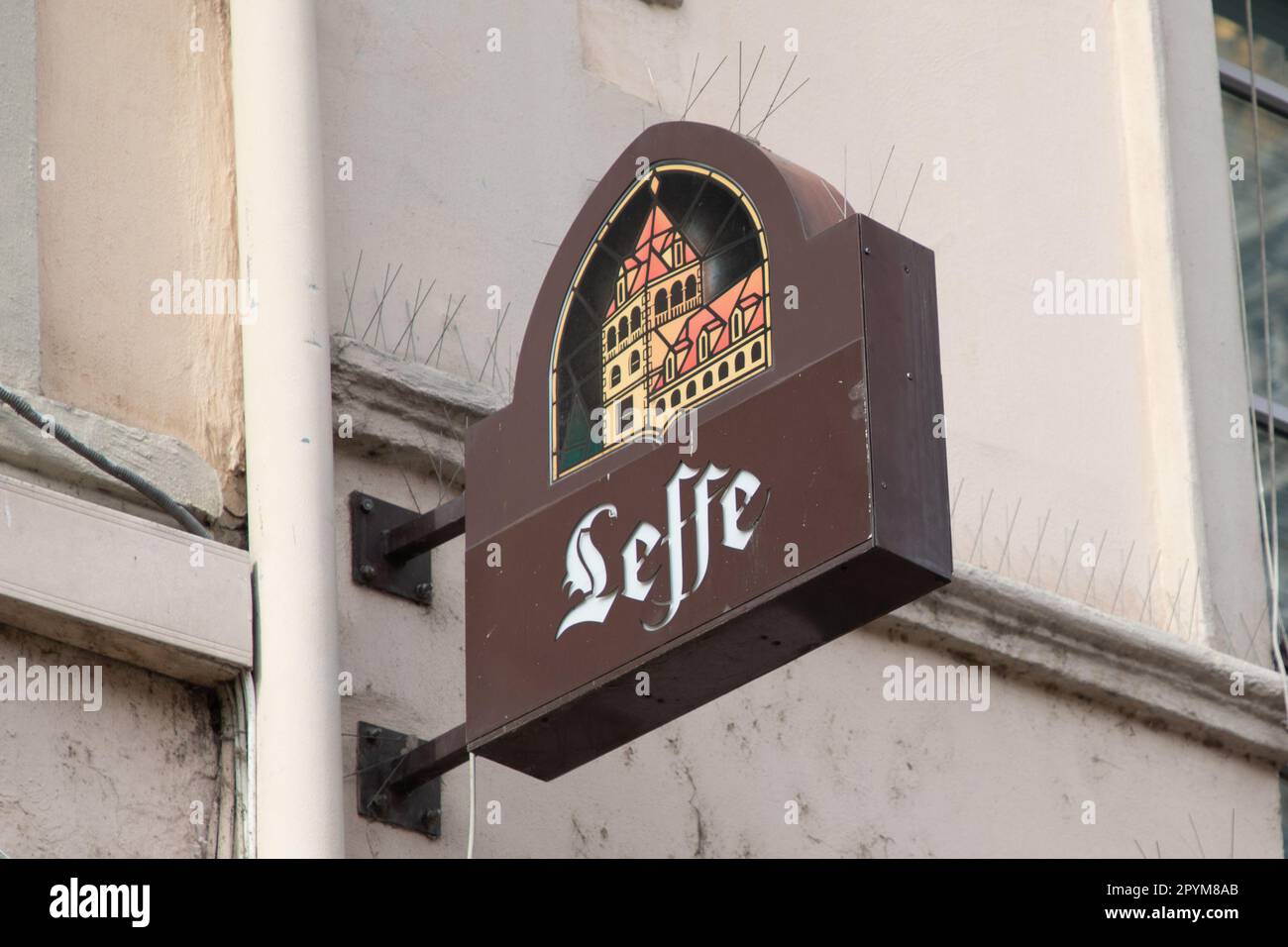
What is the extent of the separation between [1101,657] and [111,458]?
9.32 ft

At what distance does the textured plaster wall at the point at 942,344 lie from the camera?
21.1 ft

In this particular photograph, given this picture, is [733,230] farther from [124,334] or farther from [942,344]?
[942,344]

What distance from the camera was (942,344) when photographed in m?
7.65

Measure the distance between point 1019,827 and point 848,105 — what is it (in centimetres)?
215

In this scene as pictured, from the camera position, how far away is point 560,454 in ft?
18.0

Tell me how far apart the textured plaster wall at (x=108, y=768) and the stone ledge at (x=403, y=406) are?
80cm

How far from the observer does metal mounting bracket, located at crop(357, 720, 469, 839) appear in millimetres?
5793

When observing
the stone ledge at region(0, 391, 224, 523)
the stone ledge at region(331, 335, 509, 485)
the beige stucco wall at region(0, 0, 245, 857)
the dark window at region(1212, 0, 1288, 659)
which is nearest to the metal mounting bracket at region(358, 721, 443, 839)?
the beige stucco wall at region(0, 0, 245, 857)

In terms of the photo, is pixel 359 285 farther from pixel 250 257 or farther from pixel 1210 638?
pixel 1210 638

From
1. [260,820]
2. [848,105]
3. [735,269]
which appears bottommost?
[260,820]

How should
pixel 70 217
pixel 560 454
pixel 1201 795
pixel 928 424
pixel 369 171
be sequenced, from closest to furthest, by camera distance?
pixel 928 424
pixel 560 454
pixel 70 217
pixel 369 171
pixel 1201 795

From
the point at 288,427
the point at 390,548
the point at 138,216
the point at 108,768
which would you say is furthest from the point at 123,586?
the point at 138,216

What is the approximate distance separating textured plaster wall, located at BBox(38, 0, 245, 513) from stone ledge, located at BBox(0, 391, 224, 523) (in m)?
0.07

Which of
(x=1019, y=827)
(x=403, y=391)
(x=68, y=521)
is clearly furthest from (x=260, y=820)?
(x=1019, y=827)
